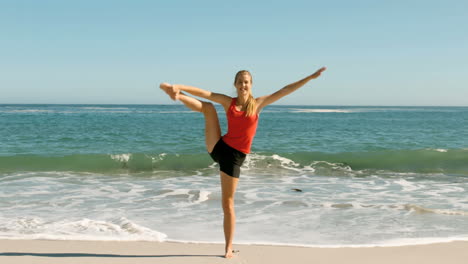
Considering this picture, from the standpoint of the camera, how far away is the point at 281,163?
49.7 feet

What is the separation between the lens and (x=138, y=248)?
17.0ft

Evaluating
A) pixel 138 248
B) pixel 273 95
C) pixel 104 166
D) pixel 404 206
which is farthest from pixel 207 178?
pixel 273 95

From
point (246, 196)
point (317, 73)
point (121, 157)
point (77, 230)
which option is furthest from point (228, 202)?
point (121, 157)

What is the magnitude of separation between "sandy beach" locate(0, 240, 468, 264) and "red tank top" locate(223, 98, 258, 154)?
50.9 inches

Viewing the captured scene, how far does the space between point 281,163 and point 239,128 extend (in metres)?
10.9

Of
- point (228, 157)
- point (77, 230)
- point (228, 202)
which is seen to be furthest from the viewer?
point (77, 230)

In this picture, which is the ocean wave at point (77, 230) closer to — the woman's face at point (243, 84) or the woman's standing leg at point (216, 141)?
the woman's standing leg at point (216, 141)

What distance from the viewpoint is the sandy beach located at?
473 cm

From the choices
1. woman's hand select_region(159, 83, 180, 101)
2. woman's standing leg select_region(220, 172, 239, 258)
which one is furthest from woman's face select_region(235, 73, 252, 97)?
woman's standing leg select_region(220, 172, 239, 258)

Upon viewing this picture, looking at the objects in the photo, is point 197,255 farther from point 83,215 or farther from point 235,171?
point 83,215

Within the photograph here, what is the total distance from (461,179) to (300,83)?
9.57 m

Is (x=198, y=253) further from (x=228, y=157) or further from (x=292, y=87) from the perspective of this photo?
(x=292, y=87)

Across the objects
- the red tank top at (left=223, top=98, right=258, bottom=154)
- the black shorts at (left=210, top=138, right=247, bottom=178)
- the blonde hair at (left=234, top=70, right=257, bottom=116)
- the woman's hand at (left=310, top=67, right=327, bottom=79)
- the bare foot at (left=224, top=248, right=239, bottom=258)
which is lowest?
the bare foot at (left=224, top=248, right=239, bottom=258)

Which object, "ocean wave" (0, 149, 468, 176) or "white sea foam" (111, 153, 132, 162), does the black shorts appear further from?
"white sea foam" (111, 153, 132, 162)
